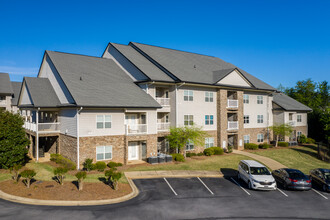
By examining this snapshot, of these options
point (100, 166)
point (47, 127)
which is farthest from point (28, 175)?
point (47, 127)

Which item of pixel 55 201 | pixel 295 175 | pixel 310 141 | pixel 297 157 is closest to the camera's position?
pixel 55 201

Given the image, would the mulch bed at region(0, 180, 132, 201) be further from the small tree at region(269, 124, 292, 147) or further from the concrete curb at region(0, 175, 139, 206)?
the small tree at region(269, 124, 292, 147)

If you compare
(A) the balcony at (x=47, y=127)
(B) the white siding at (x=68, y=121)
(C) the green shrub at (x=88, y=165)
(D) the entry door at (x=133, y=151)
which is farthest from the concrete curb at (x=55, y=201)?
(A) the balcony at (x=47, y=127)

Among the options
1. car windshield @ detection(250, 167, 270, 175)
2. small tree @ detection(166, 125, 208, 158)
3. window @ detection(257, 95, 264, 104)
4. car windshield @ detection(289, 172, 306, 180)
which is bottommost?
car windshield @ detection(289, 172, 306, 180)

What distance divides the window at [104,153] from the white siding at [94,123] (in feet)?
4.55

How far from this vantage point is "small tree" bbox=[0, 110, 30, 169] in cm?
2289

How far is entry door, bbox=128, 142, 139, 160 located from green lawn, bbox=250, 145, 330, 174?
17369 mm

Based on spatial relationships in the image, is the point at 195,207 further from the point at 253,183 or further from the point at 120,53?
the point at 120,53

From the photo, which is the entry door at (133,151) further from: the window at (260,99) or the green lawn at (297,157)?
the window at (260,99)

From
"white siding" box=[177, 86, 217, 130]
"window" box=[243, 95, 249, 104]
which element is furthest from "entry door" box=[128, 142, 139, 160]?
"window" box=[243, 95, 249, 104]

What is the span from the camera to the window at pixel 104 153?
987 inches

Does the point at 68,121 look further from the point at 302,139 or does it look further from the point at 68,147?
the point at 302,139

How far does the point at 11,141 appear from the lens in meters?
23.3

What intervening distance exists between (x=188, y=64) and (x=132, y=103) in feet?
46.6
